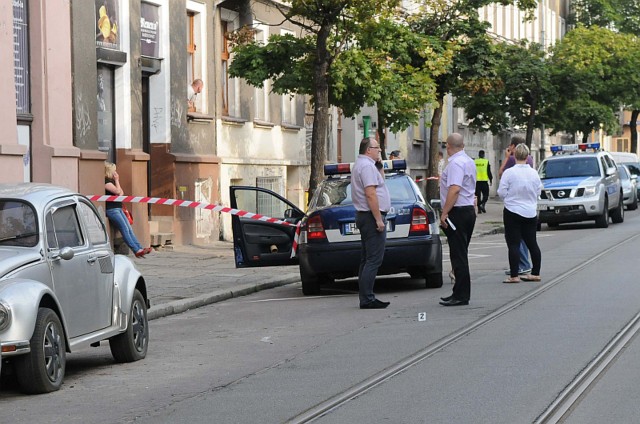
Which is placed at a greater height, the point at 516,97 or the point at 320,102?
the point at 516,97

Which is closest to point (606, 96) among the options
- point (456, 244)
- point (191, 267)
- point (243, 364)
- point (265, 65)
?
point (265, 65)

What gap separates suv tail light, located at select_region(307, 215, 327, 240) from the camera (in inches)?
641

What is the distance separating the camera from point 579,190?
104 ft

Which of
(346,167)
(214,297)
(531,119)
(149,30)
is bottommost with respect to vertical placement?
(214,297)

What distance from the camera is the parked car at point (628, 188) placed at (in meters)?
44.5

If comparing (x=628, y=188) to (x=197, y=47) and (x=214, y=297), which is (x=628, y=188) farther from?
(x=214, y=297)

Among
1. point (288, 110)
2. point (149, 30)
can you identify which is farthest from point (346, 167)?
point (288, 110)

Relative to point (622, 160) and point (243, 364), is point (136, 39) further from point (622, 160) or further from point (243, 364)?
point (622, 160)

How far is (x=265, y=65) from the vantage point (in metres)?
24.9

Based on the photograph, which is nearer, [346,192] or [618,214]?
[346,192]

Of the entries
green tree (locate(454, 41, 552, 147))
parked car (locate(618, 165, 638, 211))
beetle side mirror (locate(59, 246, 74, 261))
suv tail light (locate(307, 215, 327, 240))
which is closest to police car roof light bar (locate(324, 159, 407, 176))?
suv tail light (locate(307, 215, 327, 240))

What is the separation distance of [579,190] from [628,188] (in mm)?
13512

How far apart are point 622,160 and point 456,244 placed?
43.4 metres

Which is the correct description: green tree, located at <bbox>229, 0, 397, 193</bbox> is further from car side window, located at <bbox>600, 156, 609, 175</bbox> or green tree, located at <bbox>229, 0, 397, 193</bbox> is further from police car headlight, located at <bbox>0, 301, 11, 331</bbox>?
police car headlight, located at <bbox>0, 301, 11, 331</bbox>
